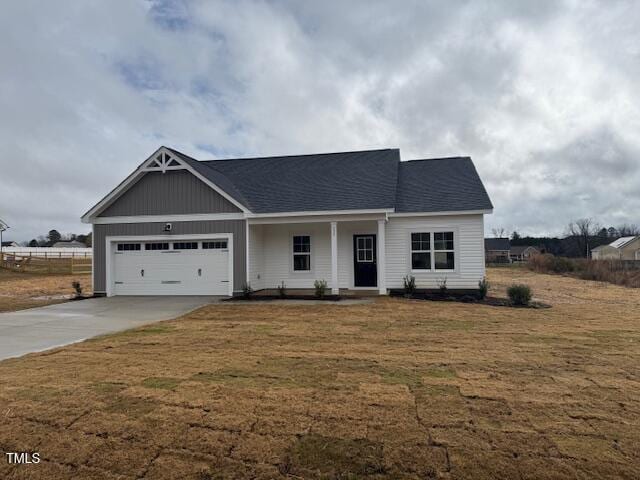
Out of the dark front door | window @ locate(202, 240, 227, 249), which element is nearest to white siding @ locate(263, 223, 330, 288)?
the dark front door

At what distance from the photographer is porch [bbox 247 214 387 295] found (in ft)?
48.3

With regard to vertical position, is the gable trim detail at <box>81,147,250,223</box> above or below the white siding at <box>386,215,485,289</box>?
above

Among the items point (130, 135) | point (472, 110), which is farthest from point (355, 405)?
point (130, 135)

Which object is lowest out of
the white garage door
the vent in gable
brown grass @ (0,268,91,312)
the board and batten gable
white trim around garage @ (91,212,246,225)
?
brown grass @ (0,268,91,312)

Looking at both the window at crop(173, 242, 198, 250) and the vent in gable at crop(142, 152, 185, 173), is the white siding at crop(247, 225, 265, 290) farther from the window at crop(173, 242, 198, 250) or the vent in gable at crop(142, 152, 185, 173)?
the vent in gable at crop(142, 152, 185, 173)

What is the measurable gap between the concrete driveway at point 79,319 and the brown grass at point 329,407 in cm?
107

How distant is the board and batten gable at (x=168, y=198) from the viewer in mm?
14836

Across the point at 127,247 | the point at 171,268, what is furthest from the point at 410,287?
the point at 127,247

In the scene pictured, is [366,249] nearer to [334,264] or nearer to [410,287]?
Answer: [334,264]

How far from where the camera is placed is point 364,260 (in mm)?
15438

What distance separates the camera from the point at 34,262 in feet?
112

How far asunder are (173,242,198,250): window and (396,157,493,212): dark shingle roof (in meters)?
7.70

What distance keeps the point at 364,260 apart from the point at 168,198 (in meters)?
7.74

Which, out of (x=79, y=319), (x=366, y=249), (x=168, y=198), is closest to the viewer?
(x=79, y=319)
